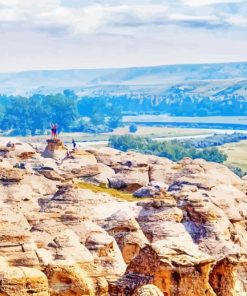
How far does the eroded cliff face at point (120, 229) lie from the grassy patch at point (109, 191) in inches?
31.2

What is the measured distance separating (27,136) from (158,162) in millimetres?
104357

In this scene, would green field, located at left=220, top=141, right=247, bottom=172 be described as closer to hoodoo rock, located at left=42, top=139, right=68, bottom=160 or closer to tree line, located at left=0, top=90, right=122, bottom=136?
tree line, located at left=0, top=90, right=122, bottom=136

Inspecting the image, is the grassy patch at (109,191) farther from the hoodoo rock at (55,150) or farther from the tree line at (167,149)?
the tree line at (167,149)

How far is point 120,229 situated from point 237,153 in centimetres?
10175

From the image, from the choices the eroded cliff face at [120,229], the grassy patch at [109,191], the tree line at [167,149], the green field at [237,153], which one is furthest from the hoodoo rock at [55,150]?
the tree line at [167,149]

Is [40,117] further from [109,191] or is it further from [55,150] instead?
[109,191]

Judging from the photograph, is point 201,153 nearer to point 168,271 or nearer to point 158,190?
point 158,190

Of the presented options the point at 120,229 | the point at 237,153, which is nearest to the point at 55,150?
the point at 120,229

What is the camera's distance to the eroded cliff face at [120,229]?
91.6 ft

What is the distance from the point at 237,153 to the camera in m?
142

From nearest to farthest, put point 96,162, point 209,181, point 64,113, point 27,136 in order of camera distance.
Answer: point 209,181
point 96,162
point 27,136
point 64,113

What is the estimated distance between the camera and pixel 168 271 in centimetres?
2792

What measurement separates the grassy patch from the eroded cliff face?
79 centimetres

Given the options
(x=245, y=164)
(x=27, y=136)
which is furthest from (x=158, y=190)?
(x=27, y=136)
